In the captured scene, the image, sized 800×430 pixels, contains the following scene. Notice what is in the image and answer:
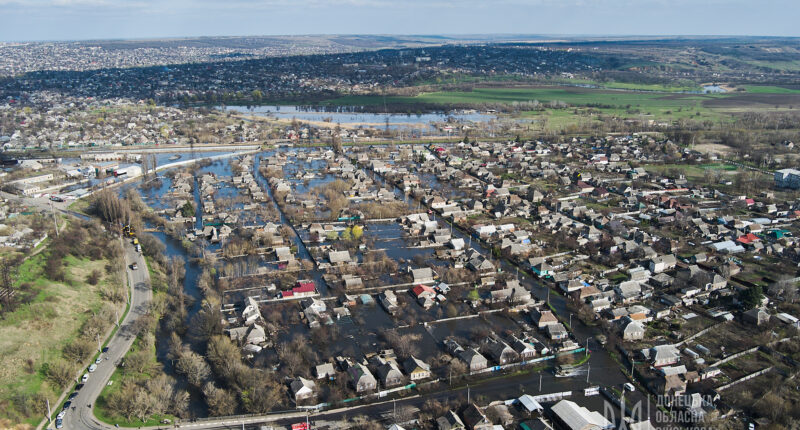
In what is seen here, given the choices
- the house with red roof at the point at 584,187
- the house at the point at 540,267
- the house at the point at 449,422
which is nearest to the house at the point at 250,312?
the house at the point at 449,422

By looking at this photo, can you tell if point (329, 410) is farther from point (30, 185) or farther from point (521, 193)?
point (30, 185)

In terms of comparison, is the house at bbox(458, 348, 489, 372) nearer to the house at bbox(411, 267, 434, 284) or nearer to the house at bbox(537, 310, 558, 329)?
the house at bbox(537, 310, 558, 329)

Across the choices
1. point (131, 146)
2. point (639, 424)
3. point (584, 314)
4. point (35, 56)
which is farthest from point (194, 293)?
point (35, 56)

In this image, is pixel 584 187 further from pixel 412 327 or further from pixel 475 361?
pixel 475 361

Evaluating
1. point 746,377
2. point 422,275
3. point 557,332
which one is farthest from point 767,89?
point 557,332


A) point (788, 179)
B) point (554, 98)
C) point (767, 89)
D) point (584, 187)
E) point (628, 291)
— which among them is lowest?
point (628, 291)

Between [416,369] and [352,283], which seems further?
[352,283]
